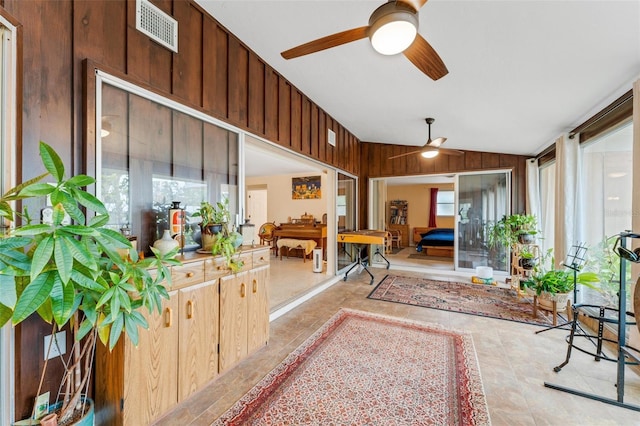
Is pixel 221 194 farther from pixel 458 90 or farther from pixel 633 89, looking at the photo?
pixel 633 89

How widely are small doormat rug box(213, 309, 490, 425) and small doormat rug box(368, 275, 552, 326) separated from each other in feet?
2.89

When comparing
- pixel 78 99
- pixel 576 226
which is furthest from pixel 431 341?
pixel 78 99

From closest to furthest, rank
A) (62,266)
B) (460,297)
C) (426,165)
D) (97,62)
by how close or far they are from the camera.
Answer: (62,266) < (97,62) < (460,297) < (426,165)

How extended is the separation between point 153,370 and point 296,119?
3031 mm

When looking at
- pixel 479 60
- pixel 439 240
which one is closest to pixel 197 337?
→ pixel 479 60

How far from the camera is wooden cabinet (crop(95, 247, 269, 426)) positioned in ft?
4.71

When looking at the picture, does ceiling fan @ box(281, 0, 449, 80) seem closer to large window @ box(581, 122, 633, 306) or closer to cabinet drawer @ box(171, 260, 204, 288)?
cabinet drawer @ box(171, 260, 204, 288)

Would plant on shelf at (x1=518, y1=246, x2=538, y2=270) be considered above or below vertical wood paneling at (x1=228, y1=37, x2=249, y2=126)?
below

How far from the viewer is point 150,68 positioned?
5.90 ft

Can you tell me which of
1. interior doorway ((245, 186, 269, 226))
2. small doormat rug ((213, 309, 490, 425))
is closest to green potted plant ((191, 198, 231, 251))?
small doormat rug ((213, 309, 490, 425))

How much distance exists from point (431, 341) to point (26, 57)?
11.7 feet

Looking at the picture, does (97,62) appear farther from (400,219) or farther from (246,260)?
(400,219)

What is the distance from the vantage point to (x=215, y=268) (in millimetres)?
1938

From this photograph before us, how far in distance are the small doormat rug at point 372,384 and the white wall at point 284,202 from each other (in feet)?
16.3
